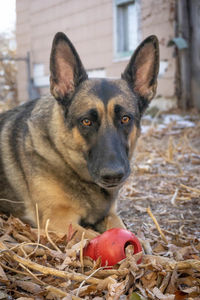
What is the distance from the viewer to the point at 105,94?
8.61ft

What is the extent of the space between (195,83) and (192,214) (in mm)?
5801

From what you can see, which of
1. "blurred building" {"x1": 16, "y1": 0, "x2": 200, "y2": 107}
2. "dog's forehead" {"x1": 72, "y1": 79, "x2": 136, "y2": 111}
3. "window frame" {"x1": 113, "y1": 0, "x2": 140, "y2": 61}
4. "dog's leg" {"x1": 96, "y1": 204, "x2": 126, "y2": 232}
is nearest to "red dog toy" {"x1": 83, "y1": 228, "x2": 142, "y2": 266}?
"dog's leg" {"x1": 96, "y1": 204, "x2": 126, "y2": 232}

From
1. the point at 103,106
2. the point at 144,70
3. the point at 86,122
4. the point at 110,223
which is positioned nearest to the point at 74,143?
the point at 86,122

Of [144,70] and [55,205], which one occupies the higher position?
[144,70]

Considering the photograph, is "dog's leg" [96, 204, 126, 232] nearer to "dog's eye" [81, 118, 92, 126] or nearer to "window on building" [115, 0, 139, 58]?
"dog's eye" [81, 118, 92, 126]

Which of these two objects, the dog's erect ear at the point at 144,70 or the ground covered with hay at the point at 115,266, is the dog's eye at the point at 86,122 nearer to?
the dog's erect ear at the point at 144,70

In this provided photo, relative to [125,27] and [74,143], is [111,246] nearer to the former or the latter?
[74,143]

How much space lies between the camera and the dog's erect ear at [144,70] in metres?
2.89

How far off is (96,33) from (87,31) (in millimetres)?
365

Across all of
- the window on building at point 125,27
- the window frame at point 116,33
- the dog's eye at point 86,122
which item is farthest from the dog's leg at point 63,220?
the window on building at point 125,27

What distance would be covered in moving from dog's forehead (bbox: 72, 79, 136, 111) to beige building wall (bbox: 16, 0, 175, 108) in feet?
19.4

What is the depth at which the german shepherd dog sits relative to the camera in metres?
2.54

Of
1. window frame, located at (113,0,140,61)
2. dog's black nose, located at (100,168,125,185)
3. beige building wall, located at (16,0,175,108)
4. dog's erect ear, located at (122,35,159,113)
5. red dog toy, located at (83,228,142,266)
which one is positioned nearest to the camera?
red dog toy, located at (83,228,142,266)

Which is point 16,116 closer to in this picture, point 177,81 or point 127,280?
point 127,280
